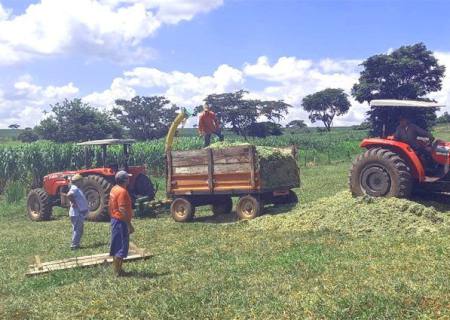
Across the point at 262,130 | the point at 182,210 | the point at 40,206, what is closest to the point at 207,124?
the point at 182,210

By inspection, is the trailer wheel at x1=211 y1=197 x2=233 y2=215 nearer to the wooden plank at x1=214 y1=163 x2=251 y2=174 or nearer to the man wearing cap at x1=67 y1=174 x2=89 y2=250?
the wooden plank at x1=214 y1=163 x2=251 y2=174

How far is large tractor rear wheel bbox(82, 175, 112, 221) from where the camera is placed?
49.3 feet

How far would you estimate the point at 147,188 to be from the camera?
52.1 feet

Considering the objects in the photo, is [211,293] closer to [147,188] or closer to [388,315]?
[388,315]

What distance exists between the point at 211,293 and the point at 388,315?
7.53 ft

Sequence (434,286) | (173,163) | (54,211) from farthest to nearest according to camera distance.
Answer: (54,211) < (173,163) < (434,286)

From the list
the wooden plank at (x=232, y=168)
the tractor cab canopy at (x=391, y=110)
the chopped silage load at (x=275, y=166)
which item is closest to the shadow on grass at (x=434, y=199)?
the tractor cab canopy at (x=391, y=110)

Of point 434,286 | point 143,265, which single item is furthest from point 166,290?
point 434,286

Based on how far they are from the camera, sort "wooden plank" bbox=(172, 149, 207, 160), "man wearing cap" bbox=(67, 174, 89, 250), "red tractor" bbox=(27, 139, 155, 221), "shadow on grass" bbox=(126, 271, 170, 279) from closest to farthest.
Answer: "shadow on grass" bbox=(126, 271, 170, 279)
"man wearing cap" bbox=(67, 174, 89, 250)
"wooden plank" bbox=(172, 149, 207, 160)
"red tractor" bbox=(27, 139, 155, 221)

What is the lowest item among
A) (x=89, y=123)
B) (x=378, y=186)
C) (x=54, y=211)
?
(x=54, y=211)

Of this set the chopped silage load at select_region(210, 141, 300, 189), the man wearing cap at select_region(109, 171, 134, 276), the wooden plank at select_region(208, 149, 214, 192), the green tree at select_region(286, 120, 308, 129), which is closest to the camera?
the man wearing cap at select_region(109, 171, 134, 276)

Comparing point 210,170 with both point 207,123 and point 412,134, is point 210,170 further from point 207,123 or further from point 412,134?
point 412,134

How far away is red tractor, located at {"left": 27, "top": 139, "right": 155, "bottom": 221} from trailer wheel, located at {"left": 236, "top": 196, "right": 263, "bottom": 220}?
386 centimetres

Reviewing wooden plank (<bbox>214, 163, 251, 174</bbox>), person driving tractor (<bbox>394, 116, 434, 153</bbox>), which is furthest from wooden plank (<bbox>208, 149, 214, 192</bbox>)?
person driving tractor (<bbox>394, 116, 434, 153</bbox>)
